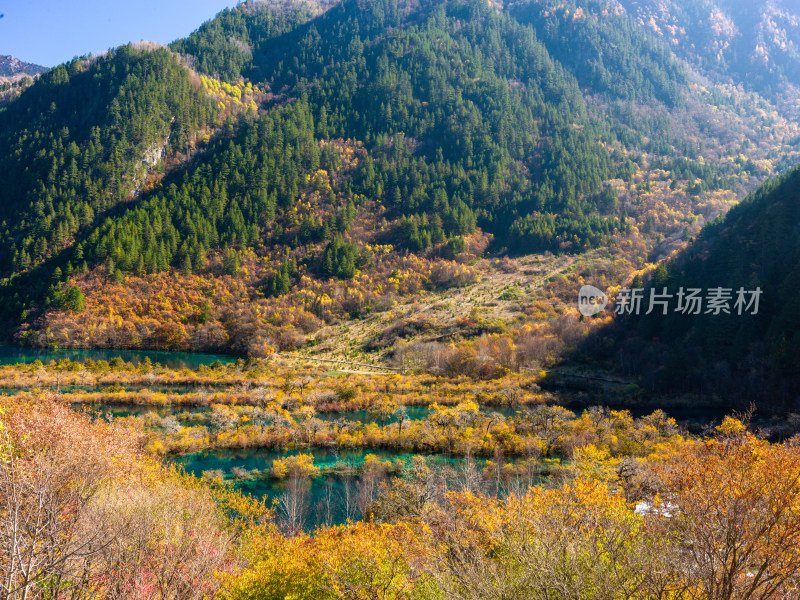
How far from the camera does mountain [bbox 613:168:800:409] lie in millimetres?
60219

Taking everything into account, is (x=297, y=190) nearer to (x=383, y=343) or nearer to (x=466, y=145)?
(x=466, y=145)

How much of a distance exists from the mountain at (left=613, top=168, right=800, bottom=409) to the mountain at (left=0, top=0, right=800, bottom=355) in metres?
38.9

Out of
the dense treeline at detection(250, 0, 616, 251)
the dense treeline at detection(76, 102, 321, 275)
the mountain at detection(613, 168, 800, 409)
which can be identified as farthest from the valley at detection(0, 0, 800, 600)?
the dense treeline at detection(250, 0, 616, 251)

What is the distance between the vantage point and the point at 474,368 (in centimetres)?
8656

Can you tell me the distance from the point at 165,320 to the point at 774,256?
115 m

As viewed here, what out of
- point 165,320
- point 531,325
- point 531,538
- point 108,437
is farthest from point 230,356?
point 531,538

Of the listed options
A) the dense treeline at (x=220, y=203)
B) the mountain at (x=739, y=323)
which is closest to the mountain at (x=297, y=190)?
the dense treeline at (x=220, y=203)

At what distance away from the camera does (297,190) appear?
152 m

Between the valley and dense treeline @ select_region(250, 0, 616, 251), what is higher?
dense treeline @ select_region(250, 0, 616, 251)

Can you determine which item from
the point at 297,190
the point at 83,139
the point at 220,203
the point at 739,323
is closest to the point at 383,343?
the point at 739,323

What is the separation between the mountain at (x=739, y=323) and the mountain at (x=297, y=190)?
128 ft

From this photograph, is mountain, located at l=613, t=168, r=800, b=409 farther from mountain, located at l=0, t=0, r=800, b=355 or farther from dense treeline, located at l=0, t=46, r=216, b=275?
dense treeline, located at l=0, t=46, r=216, b=275

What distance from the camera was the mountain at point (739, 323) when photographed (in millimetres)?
60219

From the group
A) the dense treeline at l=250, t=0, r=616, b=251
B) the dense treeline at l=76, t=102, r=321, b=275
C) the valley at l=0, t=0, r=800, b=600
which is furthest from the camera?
the dense treeline at l=250, t=0, r=616, b=251
